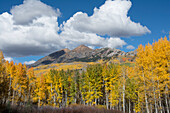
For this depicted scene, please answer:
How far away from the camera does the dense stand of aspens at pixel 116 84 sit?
798 inches

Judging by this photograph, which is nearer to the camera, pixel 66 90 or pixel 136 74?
pixel 136 74

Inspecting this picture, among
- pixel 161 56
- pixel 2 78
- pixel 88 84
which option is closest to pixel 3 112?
pixel 2 78

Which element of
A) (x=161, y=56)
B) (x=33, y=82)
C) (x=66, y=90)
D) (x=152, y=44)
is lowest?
(x=66, y=90)

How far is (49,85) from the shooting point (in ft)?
166

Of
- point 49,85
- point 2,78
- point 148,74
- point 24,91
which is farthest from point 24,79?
point 148,74

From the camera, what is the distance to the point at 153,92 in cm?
2066

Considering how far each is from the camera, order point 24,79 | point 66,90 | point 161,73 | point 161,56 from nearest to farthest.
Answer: point 161,73, point 161,56, point 24,79, point 66,90

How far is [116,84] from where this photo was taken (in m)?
36.4

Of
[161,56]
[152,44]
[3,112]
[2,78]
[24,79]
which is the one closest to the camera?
[3,112]

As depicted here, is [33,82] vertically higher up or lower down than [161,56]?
lower down

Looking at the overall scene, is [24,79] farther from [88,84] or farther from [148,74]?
[148,74]

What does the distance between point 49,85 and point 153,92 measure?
3955 centimetres

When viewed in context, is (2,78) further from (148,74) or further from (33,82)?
(33,82)

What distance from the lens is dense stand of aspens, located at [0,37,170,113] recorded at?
20.3m
